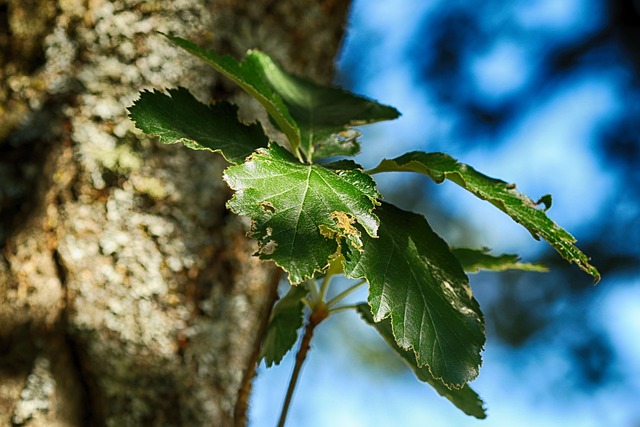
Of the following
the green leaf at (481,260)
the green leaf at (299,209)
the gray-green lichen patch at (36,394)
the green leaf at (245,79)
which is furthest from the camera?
the gray-green lichen patch at (36,394)

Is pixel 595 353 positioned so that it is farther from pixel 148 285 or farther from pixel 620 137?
pixel 148 285

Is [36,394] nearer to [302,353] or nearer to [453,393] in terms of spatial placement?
[302,353]

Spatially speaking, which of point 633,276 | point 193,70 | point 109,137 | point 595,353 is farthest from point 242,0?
point 595,353

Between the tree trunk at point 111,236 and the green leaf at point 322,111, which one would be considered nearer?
the green leaf at point 322,111

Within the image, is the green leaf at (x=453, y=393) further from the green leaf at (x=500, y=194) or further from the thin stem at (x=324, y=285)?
the green leaf at (x=500, y=194)

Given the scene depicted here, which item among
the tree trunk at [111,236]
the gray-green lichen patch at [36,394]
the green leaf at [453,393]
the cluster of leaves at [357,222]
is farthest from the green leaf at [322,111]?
the gray-green lichen patch at [36,394]

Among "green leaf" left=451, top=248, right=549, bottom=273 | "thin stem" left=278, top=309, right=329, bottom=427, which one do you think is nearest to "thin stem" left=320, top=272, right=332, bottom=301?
"thin stem" left=278, top=309, right=329, bottom=427
